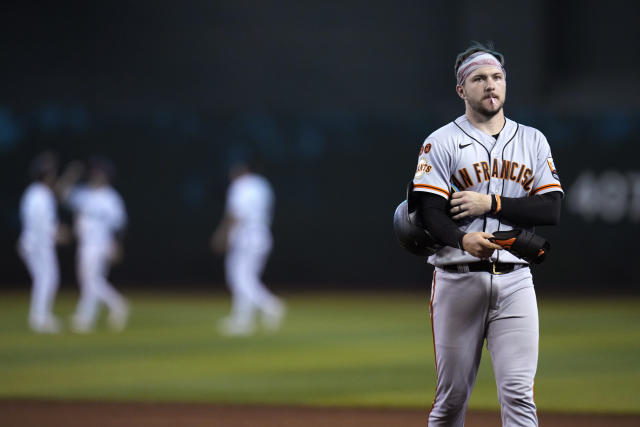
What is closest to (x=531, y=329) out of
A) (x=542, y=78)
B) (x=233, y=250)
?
(x=233, y=250)

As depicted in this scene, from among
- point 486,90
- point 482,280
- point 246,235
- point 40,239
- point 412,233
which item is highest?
point 246,235

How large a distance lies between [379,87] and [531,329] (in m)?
18.1

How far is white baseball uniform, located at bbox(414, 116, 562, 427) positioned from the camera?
15.6 ft

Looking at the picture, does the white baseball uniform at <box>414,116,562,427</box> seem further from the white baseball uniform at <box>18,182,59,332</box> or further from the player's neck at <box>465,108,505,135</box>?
the white baseball uniform at <box>18,182,59,332</box>

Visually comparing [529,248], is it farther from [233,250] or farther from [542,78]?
[542,78]

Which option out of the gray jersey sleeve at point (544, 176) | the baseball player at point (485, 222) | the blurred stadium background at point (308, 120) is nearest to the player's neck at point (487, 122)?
the baseball player at point (485, 222)

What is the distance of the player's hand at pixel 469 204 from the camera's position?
4.66 meters

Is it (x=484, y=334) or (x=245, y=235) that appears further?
(x=245, y=235)

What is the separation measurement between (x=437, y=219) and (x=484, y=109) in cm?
60

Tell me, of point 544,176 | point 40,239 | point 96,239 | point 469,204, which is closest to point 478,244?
point 469,204

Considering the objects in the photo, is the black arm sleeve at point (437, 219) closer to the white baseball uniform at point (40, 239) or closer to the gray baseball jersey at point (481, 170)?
the gray baseball jersey at point (481, 170)

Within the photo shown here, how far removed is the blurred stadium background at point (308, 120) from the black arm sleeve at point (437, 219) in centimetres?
1281

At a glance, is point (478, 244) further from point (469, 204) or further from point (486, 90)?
point (486, 90)

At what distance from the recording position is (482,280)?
4.78m
